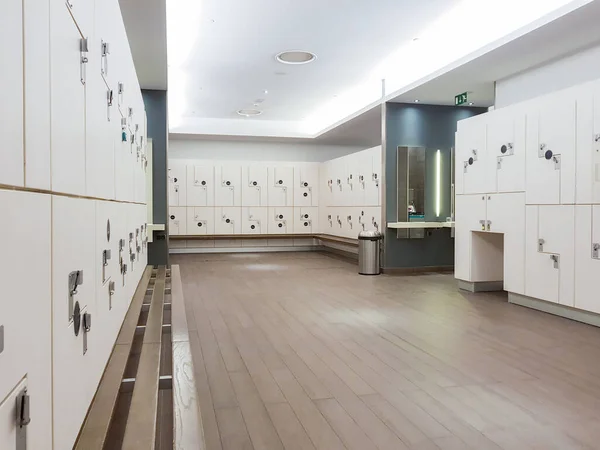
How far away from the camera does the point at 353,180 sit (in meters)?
10.1

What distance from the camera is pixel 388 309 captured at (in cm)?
546

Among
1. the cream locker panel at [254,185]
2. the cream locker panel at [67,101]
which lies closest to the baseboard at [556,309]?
the cream locker panel at [67,101]

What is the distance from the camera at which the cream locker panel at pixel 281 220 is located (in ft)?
40.3

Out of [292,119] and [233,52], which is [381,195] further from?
[292,119]

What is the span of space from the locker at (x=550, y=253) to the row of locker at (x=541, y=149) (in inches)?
5.6

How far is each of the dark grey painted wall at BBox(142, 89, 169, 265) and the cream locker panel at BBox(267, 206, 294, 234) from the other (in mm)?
4637

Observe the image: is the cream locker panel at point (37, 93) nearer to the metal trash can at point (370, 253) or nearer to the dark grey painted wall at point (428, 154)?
the metal trash can at point (370, 253)

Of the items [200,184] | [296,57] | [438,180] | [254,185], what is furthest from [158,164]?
[438,180]

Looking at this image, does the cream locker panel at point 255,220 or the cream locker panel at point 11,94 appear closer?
the cream locker panel at point 11,94

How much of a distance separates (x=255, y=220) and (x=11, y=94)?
1122 cm

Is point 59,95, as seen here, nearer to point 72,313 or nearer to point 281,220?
point 72,313

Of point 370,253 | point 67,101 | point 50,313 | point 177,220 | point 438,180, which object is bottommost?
point 370,253

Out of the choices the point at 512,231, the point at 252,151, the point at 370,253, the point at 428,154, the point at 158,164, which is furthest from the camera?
the point at 252,151

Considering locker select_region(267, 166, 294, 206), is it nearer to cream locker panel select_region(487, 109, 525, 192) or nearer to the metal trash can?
the metal trash can
